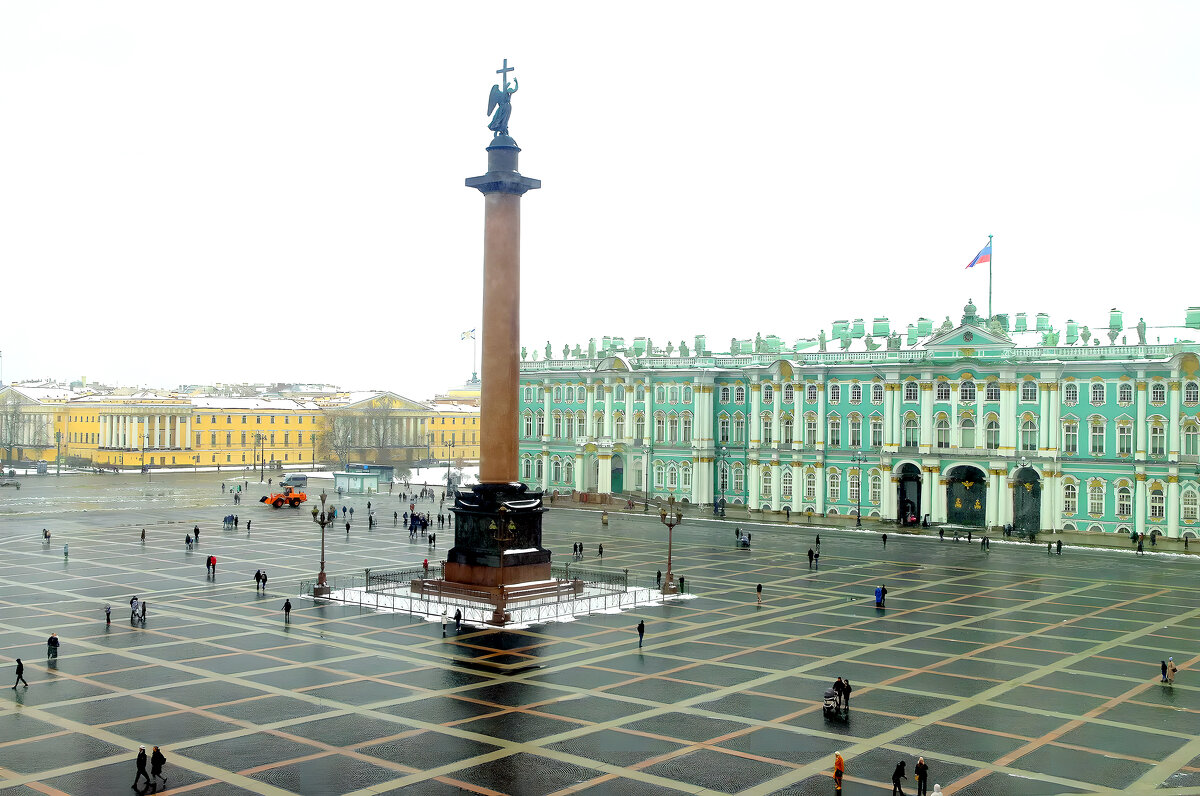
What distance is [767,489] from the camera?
9500cm

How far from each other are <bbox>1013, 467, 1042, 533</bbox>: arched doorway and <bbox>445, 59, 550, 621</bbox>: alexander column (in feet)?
148

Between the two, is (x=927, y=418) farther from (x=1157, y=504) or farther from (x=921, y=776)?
(x=921, y=776)

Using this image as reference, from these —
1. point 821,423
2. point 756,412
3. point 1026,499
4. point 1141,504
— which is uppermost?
point 756,412

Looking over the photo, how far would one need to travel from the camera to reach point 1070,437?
7900 centimetres

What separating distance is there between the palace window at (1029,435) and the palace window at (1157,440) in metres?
7.49

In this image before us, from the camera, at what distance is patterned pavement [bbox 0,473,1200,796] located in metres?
26.2

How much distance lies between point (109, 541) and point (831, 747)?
5625cm

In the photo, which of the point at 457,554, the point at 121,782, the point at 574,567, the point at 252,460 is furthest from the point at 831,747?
the point at 252,460

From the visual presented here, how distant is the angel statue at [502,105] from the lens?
166 ft

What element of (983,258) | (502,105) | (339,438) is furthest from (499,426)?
(339,438)

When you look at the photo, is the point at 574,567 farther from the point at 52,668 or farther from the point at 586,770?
the point at 586,770

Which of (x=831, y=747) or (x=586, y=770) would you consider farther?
(x=831, y=747)

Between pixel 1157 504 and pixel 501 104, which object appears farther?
pixel 1157 504

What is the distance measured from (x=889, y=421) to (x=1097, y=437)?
15.2 m
